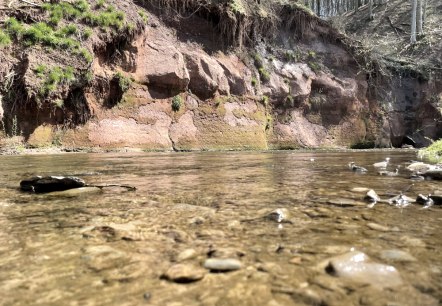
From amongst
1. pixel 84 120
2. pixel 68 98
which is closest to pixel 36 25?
pixel 68 98

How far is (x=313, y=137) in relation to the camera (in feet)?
67.3

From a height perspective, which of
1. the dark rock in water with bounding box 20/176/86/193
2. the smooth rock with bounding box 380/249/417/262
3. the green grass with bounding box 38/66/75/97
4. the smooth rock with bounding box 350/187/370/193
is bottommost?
the smooth rock with bounding box 350/187/370/193

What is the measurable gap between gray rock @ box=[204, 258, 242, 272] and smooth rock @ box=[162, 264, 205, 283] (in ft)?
0.18

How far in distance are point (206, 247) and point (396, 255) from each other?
0.84 m

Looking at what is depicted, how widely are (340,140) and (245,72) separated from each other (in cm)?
664

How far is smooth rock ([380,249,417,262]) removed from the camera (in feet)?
5.41

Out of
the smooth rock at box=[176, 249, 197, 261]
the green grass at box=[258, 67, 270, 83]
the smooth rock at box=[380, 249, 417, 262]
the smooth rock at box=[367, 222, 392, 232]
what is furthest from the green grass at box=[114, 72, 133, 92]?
the smooth rock at box=[380, 249, 417, 262]

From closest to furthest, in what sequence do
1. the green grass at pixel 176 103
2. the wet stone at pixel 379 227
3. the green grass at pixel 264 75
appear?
the wet stone at pixel 379 227 → the green grass at pixel 176 103 → the green grass at pixel 264 75

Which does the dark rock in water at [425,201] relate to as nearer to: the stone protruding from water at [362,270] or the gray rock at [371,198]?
the gray rock at [371,198]

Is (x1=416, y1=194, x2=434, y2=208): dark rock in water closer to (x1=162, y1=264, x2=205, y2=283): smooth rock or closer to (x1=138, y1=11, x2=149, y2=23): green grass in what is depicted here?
(x1=162, y1=264, x2=205, y2=283): smooth rock

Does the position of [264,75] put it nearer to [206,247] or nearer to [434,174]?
[434,174]

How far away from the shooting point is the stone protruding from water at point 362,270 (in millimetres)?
1405

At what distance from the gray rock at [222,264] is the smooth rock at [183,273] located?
5 cm

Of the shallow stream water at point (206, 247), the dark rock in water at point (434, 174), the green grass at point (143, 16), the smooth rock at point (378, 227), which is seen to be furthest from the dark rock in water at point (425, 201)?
the green grass at point (143, 16)
